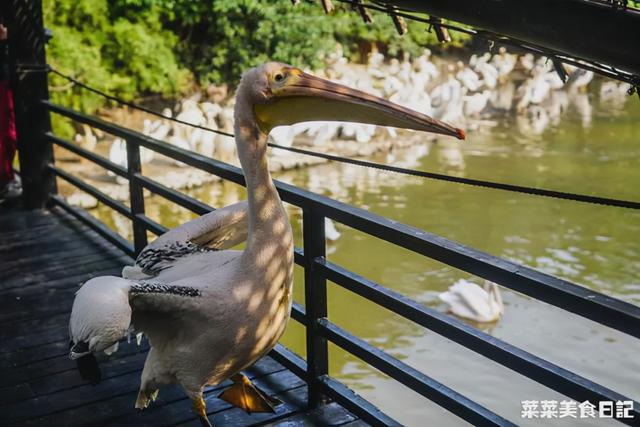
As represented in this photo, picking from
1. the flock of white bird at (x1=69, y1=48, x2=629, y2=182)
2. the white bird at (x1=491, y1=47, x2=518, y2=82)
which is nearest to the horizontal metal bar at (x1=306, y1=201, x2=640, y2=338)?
the flock of white bird at (x1=69, y1=48, x2=629, y2=182)

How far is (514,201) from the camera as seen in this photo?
43.8ft

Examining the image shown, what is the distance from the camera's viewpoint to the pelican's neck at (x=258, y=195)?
253cm

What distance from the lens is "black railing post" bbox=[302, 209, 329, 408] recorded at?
10.0ft

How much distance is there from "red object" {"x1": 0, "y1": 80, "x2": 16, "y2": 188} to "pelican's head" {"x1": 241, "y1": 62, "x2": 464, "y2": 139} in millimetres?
3999

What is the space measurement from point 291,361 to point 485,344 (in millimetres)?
1193

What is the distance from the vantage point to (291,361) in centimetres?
338

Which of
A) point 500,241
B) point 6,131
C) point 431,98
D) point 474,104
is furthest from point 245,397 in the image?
point 474,104

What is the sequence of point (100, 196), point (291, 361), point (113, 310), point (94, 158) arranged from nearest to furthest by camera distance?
point (113, 310) < point (291, 361) < point (94, 158) < point (100, 196)

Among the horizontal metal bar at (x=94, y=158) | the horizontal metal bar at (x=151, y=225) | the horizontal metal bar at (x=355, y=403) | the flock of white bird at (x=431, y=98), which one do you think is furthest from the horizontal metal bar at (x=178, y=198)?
the flock of white bird at (x=431, y=98)

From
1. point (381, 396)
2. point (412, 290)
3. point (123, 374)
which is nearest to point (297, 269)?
point (412, 290)

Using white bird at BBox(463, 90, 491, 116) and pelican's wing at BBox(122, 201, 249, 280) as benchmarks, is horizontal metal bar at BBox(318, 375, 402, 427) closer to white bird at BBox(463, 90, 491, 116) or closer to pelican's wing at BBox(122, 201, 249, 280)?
pelican's wing at BBox(122, 201, 249, 280)

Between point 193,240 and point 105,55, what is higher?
point 193,240

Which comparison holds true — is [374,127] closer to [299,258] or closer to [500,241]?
[500,241]

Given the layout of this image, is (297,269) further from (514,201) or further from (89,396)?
(89,396)
